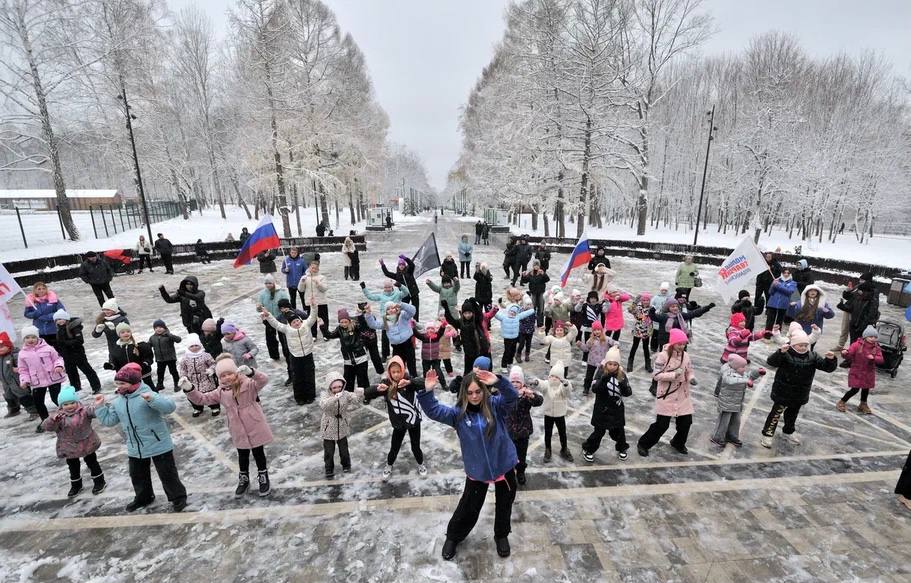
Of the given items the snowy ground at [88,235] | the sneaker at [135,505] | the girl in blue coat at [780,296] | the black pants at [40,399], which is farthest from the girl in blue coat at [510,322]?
the snowy ground at [88,235]

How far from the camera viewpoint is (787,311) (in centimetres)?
937

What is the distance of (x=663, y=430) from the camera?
539 cm

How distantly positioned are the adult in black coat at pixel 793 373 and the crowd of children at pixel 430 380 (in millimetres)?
17

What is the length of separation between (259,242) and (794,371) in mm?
12213

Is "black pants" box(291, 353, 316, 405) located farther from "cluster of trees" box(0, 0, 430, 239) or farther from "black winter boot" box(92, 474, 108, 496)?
"cluster of trees" box(0, 0, 430, 239)

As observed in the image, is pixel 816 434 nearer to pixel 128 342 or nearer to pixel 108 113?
pixel 128 342

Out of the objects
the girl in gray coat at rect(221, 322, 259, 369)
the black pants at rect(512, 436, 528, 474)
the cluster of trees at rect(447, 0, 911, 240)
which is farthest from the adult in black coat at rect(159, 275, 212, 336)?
the cluster of trees at rect(447, 0, 911, 240)

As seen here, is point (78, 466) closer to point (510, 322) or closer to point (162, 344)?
point (162, 344)

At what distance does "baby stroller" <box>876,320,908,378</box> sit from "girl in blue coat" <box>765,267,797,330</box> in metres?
1.50

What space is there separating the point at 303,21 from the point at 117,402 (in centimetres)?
2969

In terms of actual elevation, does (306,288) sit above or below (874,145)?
below

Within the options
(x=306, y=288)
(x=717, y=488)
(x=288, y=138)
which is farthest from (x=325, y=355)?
(x=288, y=138)

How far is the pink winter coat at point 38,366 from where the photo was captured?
5.97 metres

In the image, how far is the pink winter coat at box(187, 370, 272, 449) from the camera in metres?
4.57
